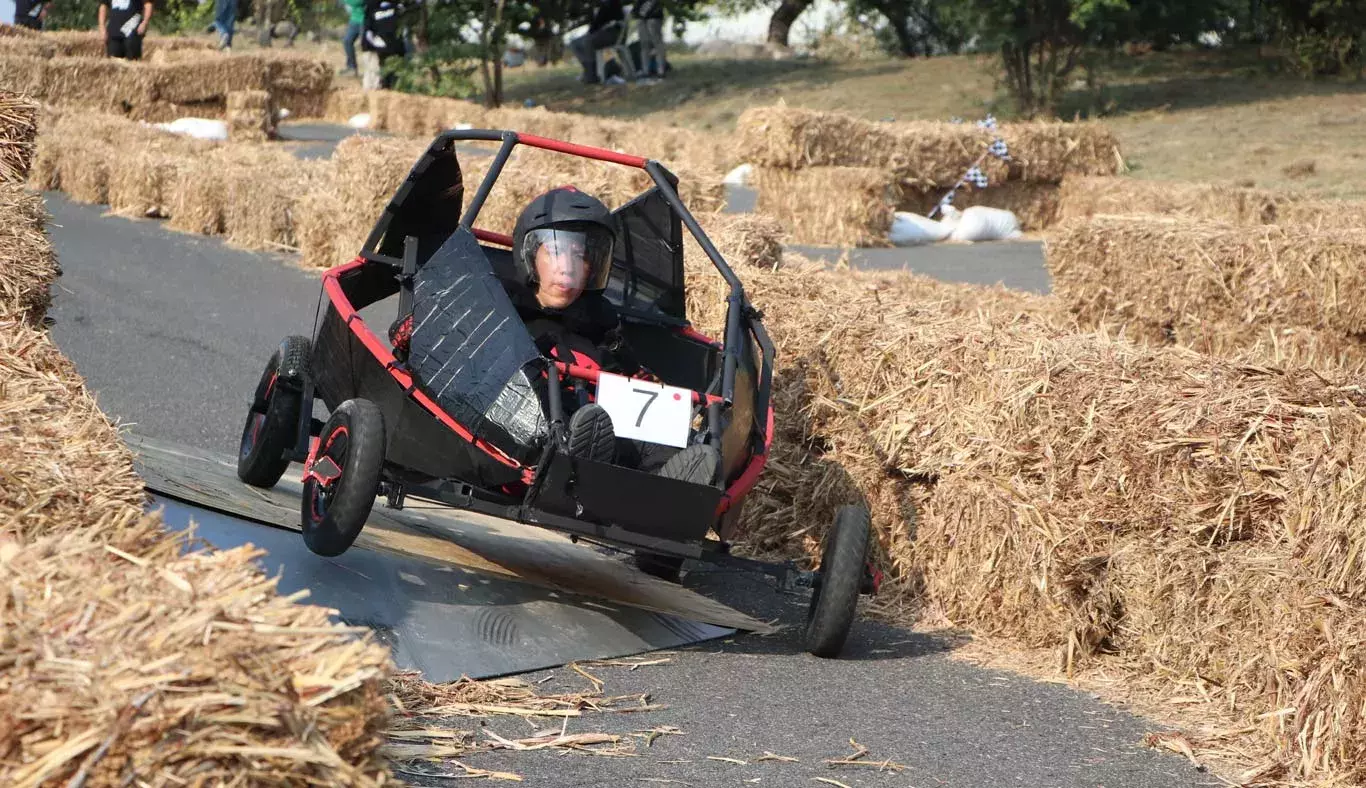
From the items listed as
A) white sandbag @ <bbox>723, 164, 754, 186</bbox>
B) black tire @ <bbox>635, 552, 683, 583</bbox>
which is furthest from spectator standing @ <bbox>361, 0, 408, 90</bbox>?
black tire @ <bbox>635, 552, 683, 583</bbox>

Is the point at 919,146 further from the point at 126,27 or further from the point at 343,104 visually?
the point at 126,27

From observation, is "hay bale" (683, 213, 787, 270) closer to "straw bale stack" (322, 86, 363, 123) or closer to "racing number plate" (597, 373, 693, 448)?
"racing number plate" (597, 373, 693, 448)

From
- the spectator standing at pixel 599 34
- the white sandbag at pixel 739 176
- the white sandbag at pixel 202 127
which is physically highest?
the spectator standing at pixel 599 34

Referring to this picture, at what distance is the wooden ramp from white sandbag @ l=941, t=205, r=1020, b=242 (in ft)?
43.0

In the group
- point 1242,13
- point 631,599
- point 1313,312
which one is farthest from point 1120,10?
point 631,599

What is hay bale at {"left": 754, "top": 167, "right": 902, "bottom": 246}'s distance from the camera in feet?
59.1

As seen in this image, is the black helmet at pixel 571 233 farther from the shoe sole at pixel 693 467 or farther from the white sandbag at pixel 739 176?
the white sandbag at pixel 739 176

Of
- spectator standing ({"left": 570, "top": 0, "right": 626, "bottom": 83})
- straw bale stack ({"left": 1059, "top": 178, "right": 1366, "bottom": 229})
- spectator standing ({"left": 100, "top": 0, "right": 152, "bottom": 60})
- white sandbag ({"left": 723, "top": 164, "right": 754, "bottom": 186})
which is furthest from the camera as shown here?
spectator standing ({"left": 570, "top": 0, "right": 626, "bottom": 83})

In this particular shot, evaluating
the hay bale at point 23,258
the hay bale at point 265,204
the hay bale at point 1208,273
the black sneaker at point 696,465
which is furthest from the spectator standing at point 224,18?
the black sneaker at point 696,465

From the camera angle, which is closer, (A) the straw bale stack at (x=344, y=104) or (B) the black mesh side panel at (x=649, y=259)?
(B) the black mesh side panel at (x=649, y=259)

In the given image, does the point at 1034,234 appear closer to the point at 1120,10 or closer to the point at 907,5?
the point at 1120,10

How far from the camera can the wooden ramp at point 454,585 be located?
16.8 ft

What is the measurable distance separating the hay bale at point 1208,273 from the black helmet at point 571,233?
5.99 m

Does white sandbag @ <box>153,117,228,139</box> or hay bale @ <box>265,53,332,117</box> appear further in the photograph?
hay bale @ <box>265,53,332,117</box>
